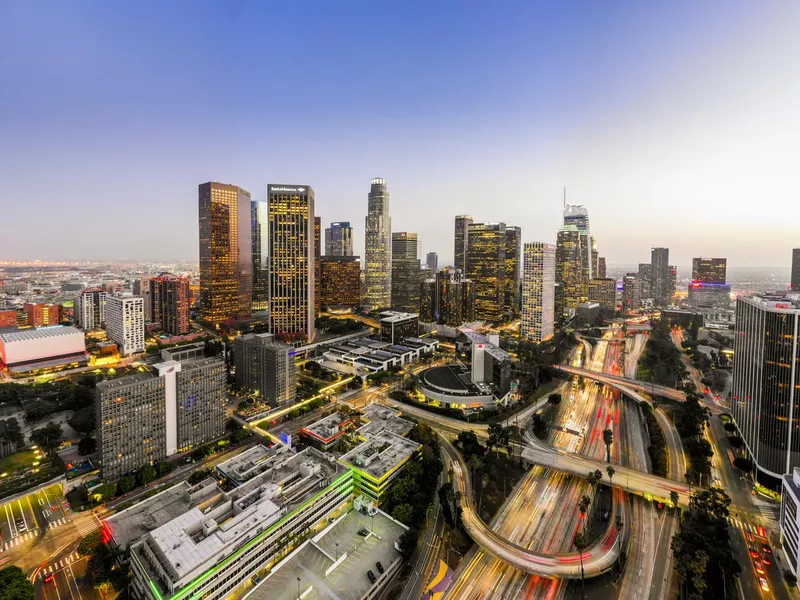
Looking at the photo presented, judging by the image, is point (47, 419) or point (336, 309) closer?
point (47, 419)

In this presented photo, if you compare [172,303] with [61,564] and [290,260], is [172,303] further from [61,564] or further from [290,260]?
[61,564]

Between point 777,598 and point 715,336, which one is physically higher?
point 715,336

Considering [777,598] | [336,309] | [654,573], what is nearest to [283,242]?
[336,309]

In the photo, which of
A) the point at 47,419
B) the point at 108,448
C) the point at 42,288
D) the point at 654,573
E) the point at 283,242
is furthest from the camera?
the point at 42,288

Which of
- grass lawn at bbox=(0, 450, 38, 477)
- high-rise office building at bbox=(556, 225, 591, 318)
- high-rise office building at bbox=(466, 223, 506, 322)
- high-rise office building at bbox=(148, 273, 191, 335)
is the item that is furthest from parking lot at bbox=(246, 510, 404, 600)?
high-rise office building at bbox=(556, 225, 591, 318)

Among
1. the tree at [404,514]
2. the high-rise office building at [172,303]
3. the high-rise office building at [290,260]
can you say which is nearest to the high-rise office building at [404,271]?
the high-rise office building at [290,260]

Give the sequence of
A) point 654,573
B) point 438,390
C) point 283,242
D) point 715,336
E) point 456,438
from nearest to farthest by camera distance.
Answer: point 654,573, point 456,438, point 438,390, point 283,242, point 715,336

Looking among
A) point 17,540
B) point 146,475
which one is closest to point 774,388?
point 146,475

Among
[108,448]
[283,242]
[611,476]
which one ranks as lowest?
[611,476]

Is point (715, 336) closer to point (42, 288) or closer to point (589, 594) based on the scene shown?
point (589, 594)
